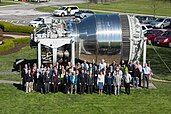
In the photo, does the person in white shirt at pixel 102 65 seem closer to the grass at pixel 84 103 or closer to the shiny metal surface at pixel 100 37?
the shiny metal surface at pixel 100 37

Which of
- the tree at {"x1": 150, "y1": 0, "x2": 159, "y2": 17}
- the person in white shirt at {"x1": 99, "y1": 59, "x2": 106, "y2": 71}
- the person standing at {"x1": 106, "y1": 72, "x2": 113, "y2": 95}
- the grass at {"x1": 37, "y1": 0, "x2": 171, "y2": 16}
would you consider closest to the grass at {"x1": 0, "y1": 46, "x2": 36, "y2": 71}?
the person in white shirt at {"x1": 99, "y1": 59, "x2": 106, "y2": 71}

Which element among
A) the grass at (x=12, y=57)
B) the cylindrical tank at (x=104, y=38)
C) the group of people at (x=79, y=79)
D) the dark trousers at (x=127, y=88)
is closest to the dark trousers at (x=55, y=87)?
the group of people at (x=79, y=79)

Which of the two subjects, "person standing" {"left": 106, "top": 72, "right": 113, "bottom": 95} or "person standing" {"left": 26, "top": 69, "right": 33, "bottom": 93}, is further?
"person standing" {"left": 26, "top": 69, "right": 33, "bottom": 93}

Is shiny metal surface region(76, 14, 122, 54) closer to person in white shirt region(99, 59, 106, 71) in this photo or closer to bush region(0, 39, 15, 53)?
person in white shirt region(99, 59, 106, 71)

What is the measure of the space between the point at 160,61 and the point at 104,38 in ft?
29.2

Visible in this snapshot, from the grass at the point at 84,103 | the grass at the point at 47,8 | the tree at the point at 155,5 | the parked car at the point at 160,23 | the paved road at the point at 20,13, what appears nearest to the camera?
the grass at the point at 84,103

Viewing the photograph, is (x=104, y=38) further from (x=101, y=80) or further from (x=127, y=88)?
(x=127, y=88)

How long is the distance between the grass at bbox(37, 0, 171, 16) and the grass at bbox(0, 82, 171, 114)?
4763cm

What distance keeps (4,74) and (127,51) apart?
789 cm

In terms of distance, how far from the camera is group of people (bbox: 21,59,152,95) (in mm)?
26016

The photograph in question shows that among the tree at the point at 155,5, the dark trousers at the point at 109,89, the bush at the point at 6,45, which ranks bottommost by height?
the dark trousers at the point at 109,89

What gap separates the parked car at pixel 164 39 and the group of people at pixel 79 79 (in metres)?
17.2

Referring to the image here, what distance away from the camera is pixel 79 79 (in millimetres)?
26125

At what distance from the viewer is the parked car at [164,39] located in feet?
143
